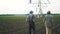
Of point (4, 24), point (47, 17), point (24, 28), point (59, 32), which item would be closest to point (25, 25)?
point (24, 28)

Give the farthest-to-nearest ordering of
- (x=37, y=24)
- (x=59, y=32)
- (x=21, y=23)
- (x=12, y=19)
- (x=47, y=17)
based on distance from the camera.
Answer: (x=12, y=19) < (x=21, y=23) < (x=37, y=24) < (x=59, y=32) < (x=47, y=17)

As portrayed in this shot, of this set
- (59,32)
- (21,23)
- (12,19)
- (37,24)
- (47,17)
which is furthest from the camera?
(12,19)

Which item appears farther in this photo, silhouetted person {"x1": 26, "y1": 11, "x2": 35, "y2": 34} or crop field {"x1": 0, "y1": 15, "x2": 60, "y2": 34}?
crop field {"x1": 0, "y1": 15, "x2": 60, "y2": 34}

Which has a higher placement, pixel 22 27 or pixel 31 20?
pixel 31 20

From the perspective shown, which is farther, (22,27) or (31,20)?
(22,27)

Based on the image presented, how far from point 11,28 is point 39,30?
2.01m

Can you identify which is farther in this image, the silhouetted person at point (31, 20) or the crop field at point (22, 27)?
the crop field at point (22, 27)

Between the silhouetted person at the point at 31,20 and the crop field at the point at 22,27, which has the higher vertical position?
the silhouetted person at the point at 31,20

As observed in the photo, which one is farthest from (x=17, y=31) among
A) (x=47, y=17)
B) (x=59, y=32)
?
(x=47, y=17)

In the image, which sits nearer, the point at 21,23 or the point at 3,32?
the point at 3,32

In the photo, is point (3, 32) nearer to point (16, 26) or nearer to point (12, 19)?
point (16, 26)

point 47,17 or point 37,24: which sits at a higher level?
point 47,17

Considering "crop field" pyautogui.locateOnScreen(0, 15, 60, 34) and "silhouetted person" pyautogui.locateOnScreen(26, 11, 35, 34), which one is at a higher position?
"silhouetted person" pyautogui.locateOnScreen(26, 11, 35, 34)

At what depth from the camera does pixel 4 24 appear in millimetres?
17828
